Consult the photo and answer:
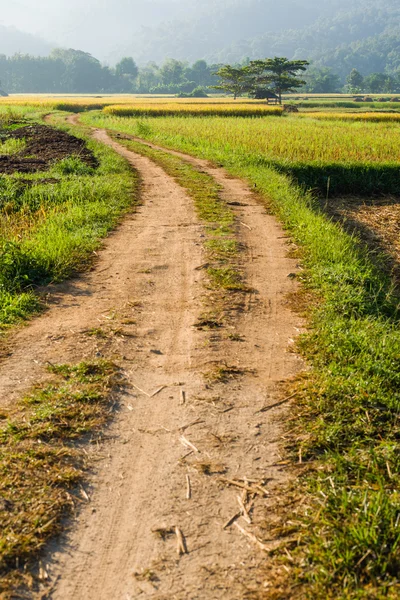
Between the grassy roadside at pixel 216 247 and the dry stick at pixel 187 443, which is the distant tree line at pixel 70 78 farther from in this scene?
the dry stick at pixel 187 443

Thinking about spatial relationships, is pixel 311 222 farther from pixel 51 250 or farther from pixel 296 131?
pixel 296 131

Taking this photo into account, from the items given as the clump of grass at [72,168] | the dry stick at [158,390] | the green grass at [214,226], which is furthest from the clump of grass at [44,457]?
the clump of grass at [72,168]

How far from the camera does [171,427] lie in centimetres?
418

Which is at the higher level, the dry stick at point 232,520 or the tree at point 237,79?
the tree at point 237,79

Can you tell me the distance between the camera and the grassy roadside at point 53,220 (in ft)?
22.4

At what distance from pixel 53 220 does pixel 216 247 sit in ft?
8.97

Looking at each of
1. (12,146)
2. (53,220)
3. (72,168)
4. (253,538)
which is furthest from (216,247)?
(12,146)

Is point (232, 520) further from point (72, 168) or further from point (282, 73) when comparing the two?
point (282, 73)

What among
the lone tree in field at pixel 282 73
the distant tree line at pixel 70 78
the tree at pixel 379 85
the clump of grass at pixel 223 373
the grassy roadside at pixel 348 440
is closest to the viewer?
the grassy roadside at pixel 348 440

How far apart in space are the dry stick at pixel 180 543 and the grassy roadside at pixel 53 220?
3129 mm

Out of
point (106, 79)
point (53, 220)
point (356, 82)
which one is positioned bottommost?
point (53, 220)

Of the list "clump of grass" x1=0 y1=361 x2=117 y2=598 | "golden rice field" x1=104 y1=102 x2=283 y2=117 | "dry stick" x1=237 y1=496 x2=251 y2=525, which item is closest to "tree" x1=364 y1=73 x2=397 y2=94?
"golden rice field" x1=104 y1=102 x2=283 y2=117

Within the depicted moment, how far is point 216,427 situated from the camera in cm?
420

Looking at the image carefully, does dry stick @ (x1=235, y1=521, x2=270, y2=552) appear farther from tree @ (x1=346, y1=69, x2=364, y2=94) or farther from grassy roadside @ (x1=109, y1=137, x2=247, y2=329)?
tree @ (x1=346, y1=69, x2=364, y2=94)
